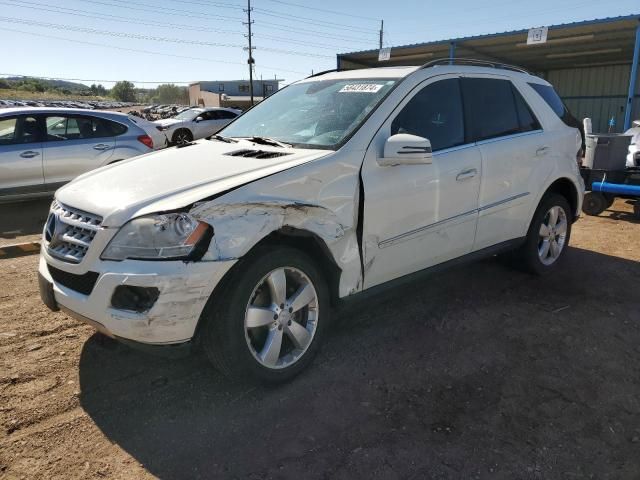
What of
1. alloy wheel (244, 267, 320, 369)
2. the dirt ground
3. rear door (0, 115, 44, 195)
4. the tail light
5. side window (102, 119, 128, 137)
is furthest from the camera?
the tail light

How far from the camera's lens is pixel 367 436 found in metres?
2.61

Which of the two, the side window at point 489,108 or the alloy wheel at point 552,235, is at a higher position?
the side window at point 489,108

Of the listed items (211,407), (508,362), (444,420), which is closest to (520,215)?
(508,362)

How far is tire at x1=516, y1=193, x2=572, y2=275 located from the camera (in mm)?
4699

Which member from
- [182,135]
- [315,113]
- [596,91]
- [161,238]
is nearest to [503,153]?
[315,113]

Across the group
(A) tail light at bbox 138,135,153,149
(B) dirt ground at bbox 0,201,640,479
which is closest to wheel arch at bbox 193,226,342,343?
(B) dirt ground at bbox 0,201,640,479

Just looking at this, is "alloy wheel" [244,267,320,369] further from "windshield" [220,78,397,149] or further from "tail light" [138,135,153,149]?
"tail light" [138,135,153,149]

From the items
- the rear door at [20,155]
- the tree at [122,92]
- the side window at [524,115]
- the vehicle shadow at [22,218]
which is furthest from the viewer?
the tree at [122,92]

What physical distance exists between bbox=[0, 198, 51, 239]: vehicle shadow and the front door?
5.20 metres

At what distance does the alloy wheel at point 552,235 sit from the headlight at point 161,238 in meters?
3.46

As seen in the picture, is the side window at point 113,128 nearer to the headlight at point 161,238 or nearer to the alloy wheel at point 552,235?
the headlight at point 161,238

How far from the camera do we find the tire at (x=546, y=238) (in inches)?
185

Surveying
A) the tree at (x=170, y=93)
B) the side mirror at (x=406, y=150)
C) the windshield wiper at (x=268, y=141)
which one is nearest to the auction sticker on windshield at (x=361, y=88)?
the side mirror at (x=406, y=150)

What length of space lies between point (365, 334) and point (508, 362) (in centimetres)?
97
